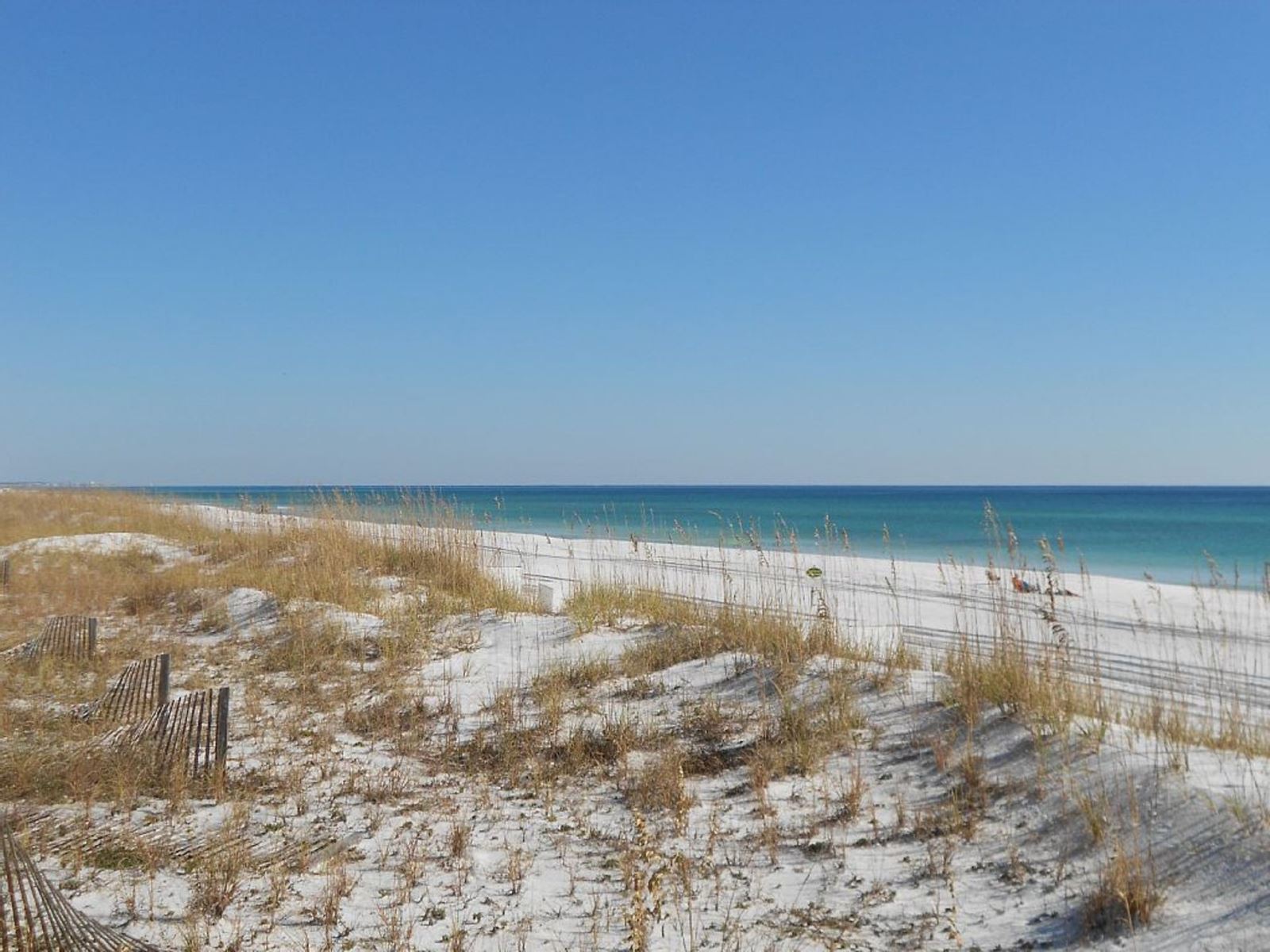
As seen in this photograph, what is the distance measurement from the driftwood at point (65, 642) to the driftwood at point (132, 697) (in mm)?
1571

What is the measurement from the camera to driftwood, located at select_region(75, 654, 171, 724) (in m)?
5.88

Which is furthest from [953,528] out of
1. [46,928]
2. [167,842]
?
[46,928]

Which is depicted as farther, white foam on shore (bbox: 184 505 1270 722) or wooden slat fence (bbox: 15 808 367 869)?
white foam on shore (bbox: 184 505 1270 722)

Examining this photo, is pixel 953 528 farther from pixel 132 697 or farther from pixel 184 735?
pixel 184 735

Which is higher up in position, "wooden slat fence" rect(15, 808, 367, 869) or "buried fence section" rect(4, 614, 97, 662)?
"buried fence section" rect(4, 614, 97, 662)

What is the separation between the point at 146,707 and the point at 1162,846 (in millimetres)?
6205

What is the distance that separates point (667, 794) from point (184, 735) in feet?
9.53

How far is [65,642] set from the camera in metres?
7.57

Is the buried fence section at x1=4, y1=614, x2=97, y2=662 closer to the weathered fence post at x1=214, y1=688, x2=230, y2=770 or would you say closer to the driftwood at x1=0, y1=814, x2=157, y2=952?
the weathered fence post at x1=214, y1=688, x2=230, y2=770

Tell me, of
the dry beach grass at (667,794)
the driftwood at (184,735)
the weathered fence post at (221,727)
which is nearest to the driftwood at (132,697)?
the dry beach grass at (667,794)

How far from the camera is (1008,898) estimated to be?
314 cm

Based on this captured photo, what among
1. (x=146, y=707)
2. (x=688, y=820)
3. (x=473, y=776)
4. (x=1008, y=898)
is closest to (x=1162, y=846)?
(x=1008, y=898)

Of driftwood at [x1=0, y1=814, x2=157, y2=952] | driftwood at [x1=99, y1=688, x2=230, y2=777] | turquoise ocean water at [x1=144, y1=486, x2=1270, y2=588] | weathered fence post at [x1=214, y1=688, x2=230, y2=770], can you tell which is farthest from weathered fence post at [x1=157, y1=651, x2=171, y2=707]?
turquoise ocean water at [x1=144, y1=486, x2=1270, y2=588]

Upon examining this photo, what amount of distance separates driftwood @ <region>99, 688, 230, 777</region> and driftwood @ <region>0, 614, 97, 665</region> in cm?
263
